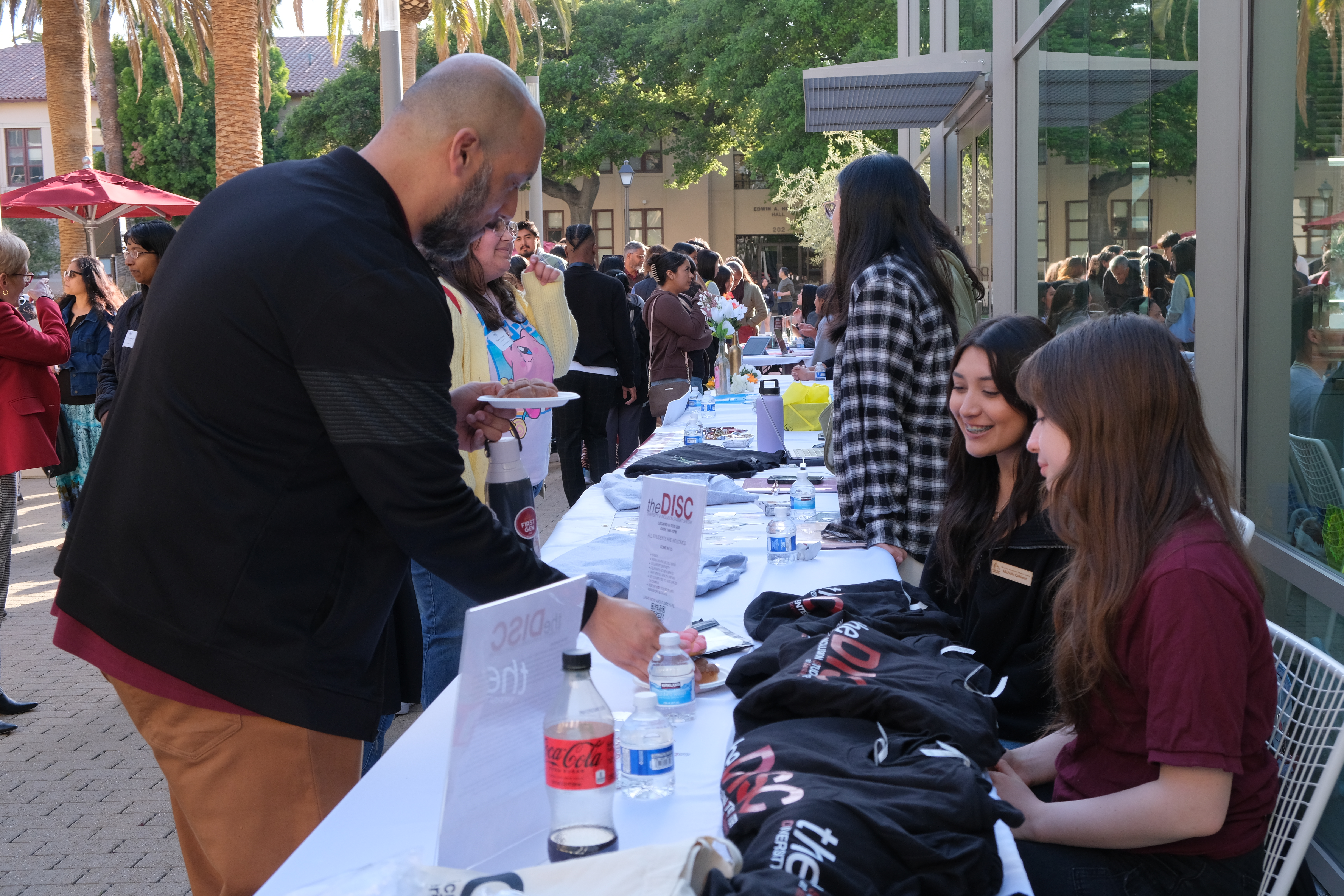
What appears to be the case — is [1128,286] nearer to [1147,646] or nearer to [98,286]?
[1147,646]

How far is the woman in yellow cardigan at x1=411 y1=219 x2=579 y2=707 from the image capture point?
354cm

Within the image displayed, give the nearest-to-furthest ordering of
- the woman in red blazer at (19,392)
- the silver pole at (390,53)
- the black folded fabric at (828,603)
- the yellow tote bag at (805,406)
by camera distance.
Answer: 1. the black folded fabric at (828,603)
2. the woman in red blazer at (19,392)
3. the yellow tote bag at (805,406)
4. the silver pole at (390,53)

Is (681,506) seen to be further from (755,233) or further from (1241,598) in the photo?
(755,233)

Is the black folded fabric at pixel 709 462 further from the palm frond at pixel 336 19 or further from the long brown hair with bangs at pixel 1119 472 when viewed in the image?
the palm frond at pixel 336 19

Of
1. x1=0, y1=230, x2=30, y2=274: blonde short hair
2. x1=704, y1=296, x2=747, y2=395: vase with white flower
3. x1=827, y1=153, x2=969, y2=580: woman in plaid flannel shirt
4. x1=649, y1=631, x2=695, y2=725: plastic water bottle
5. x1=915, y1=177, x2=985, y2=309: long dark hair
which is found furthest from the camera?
x1=704, y1=296, x2=747, y2=395: vase with white flower

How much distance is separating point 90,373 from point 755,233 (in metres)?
33.7

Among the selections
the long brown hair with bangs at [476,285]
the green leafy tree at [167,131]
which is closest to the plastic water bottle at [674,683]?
the long brown hair with bangs at [476,285]

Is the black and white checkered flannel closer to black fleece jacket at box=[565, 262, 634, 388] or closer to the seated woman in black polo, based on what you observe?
the seated woman in black polo

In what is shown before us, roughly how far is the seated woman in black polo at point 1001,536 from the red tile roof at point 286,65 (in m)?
40.7


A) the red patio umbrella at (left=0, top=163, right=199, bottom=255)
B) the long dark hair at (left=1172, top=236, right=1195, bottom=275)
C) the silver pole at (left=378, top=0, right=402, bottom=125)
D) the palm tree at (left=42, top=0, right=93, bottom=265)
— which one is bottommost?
the long dark hair at (left=1172, top=236, right=1195, bottom=275)

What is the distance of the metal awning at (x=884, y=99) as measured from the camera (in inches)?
307

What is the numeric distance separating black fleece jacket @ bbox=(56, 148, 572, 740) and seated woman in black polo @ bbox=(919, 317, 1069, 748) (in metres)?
1.21

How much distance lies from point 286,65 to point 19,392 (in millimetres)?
41718

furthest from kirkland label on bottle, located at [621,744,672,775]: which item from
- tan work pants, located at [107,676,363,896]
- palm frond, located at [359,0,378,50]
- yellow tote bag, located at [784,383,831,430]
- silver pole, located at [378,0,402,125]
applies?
palm frond, located at [359,0,378,50]
